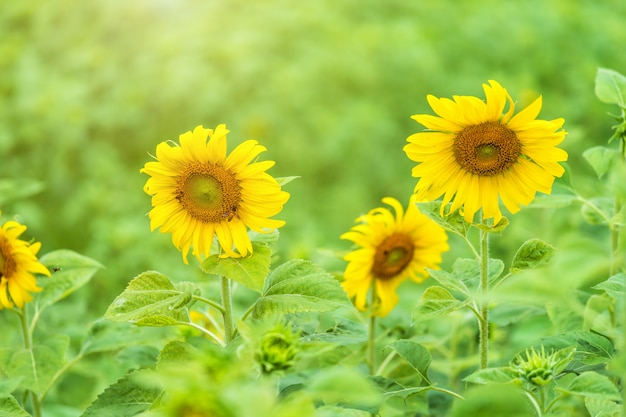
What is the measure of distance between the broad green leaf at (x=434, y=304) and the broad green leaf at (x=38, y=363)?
18.6 inches

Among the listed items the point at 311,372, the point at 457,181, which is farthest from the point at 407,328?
the point at 457,181

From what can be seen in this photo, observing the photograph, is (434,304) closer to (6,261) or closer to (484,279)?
(484,279)

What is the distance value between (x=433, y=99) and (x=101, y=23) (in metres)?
2.60

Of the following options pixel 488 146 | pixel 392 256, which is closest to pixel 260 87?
pixel 392 256

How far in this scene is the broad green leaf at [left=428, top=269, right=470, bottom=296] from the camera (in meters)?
0.86

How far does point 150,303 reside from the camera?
83 cm

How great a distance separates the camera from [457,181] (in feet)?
2.86

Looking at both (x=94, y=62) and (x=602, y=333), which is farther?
(x=94, y=62)

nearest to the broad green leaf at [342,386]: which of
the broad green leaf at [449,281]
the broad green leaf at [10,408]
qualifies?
the broad green leaf at [449,281]

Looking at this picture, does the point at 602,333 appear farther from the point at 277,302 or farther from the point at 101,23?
the point at 101,23

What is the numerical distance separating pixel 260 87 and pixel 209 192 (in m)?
2.08

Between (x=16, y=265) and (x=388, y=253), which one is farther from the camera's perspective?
(x=388, y=253)

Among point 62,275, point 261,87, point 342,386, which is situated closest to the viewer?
point 342,386

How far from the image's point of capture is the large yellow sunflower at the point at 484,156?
84cm
